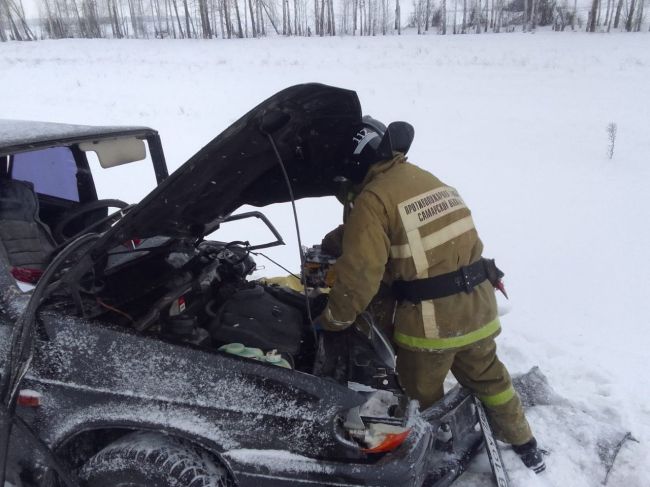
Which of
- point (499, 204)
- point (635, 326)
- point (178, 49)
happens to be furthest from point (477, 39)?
point (635, 326)

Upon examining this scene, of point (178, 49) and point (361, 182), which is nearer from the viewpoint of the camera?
point (361, 182)

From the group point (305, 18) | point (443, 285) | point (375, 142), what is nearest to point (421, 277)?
point (443, 285)

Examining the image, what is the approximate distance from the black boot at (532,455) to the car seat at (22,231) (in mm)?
2679

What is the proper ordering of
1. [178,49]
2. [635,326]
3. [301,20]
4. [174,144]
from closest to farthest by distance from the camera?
[635,326] < [174,144] < [178,49] < [301,20]

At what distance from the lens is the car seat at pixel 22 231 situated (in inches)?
94.0

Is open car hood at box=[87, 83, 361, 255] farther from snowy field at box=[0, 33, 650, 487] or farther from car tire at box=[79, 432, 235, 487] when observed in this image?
snowy field at box=[0, 33, 650, 487]

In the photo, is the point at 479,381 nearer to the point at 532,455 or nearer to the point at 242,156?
the point at 532,455

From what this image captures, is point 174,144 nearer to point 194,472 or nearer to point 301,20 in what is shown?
point 194,472

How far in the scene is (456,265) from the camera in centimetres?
267

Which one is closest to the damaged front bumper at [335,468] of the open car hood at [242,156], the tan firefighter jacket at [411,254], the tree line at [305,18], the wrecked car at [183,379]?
the wrecked car at [183,379]

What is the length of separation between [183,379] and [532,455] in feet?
6.67

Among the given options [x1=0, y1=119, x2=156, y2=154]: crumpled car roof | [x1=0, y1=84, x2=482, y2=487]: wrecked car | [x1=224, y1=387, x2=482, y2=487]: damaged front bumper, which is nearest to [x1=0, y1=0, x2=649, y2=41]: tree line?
[x1=0, y1=119, x2=156, y2=154]: crumpled car roof

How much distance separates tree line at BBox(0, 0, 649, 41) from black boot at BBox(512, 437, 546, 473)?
3301cm

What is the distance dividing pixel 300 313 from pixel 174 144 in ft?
28.0
